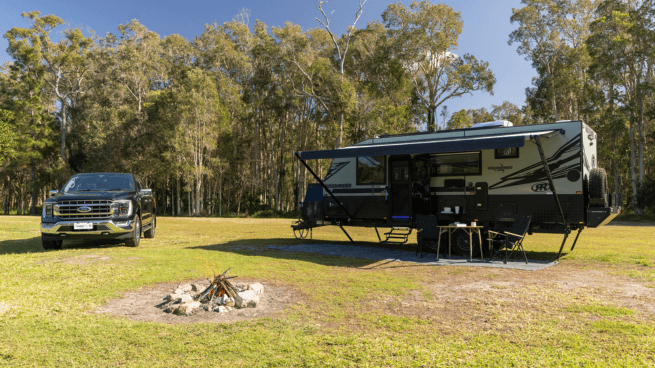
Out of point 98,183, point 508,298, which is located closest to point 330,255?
point 508,298

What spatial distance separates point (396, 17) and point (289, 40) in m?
7.67

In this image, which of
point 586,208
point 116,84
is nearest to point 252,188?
point 116,84

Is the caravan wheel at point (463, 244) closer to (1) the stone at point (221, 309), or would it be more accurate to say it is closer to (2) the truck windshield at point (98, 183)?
(1) the stone at point (221, 309)

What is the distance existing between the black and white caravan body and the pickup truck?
13.7ft

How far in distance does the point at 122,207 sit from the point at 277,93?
76.2 feet

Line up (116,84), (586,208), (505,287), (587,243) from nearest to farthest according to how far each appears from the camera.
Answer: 1. (505,287)
2. (586,208)
3. (587,243)
4. (116,84)

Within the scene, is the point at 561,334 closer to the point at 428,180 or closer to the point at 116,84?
the point at 428,180

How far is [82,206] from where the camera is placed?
376 inches

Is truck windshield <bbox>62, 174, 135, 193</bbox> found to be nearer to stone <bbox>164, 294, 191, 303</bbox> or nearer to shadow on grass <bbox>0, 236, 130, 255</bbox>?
shadow on grass <bbox>0, 236, 130, 255</bbox>

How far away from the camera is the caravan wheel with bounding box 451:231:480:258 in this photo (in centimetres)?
960

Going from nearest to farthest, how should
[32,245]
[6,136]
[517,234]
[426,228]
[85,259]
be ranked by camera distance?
[85,259]
[517,234]
[426,228]
[32,245]
[6,136]

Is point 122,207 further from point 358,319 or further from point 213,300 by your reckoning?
point 358,319

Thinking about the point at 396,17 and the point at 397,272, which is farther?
the point at 396,17

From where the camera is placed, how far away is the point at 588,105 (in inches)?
1160
